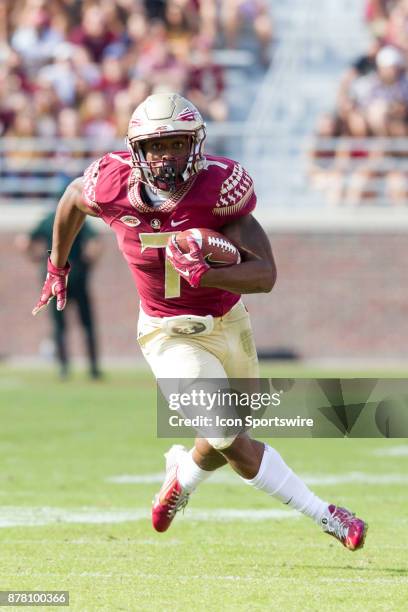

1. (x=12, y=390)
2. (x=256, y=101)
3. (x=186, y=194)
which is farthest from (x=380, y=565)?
(x=256, y=101)

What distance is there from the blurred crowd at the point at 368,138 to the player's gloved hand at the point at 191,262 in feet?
36.0

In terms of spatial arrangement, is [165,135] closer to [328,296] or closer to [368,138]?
[328,296]

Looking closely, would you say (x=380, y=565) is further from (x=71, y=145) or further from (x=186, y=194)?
(x=71, y=145)

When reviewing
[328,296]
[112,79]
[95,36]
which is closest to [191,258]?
[328,296]

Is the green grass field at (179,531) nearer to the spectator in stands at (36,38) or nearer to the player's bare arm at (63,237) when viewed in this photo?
the player's bare arm at (63,237)

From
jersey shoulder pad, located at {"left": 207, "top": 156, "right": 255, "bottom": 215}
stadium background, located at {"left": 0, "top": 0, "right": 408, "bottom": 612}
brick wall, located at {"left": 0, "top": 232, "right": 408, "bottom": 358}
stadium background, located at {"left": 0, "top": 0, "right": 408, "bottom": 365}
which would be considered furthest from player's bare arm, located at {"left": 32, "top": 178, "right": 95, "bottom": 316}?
brick wall, located at {"left": 0, "top": 232, "right": 408, "bottom": 358}

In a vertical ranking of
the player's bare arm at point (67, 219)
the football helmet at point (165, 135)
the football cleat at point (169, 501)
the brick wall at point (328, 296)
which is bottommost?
the brick wall at point (328, 296)

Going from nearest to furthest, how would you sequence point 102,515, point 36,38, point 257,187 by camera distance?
point 102,515, point 257,187, point 36,38

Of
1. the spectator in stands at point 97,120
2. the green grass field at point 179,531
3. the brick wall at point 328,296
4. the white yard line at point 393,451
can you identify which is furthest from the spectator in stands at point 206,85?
the white yard line at point 393,451

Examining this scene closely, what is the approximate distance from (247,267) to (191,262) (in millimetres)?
261

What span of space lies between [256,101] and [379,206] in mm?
2206

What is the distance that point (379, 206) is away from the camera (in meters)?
15.8

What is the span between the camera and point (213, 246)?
4.80 m

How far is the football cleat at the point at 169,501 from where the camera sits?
18.0ft
